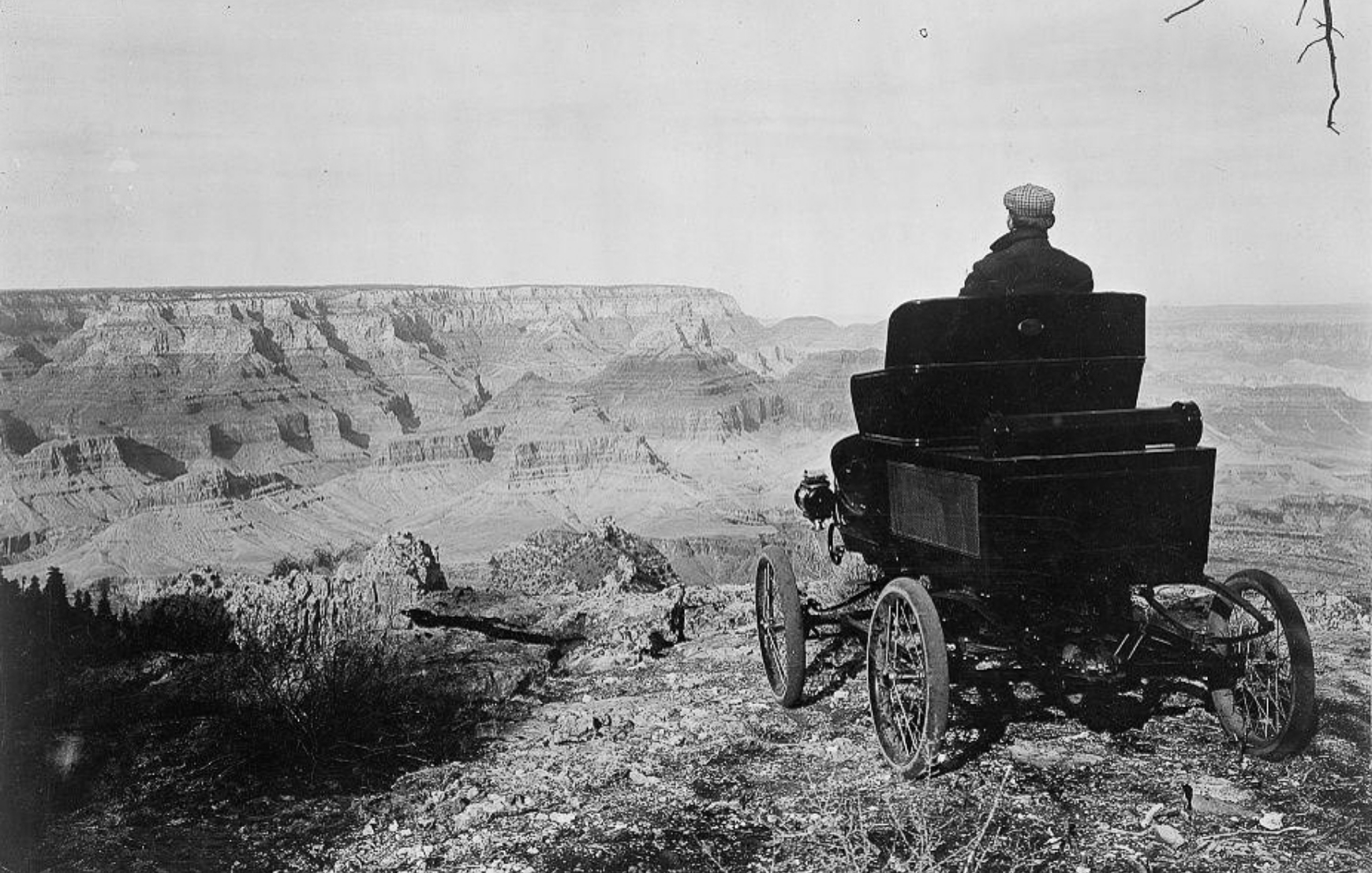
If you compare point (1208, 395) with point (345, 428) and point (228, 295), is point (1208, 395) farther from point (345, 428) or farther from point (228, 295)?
point (228, 295)

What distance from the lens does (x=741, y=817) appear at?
13.8ft

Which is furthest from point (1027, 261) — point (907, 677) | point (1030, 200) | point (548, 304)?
point (548, 304)

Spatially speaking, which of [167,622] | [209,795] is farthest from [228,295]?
[209,795]

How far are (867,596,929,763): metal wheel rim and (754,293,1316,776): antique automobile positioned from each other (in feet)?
0.04

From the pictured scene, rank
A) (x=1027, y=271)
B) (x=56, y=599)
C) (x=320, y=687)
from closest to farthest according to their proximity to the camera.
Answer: (x=1027, y=271) → (x=320, y=687) → (x=56, y=599)

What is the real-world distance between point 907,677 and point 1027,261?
6.84ft

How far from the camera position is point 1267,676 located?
4605 mm

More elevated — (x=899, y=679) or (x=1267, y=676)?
(x=899, y=679)

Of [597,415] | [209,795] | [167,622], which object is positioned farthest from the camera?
[597,415]

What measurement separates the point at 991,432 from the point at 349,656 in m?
3.91

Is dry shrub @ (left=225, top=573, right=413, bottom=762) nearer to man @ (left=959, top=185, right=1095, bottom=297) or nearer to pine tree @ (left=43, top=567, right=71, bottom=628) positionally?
pine tree @ (left=43, top=567, right=71, bottom=628)

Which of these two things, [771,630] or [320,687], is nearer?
[320,687]

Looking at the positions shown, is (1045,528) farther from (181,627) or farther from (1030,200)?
(181,627)

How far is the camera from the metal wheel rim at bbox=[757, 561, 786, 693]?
234 inches
